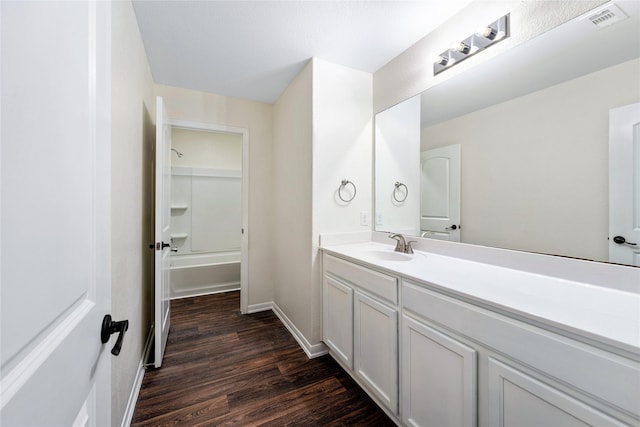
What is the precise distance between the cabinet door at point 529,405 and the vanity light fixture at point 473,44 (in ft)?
5.32

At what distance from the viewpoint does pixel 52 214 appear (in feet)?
1.44

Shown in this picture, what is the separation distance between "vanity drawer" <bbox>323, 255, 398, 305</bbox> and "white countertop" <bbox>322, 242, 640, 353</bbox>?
64mm

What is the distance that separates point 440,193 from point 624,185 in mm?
843

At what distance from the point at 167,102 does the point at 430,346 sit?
2.98 m

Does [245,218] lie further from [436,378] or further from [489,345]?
[489,345]

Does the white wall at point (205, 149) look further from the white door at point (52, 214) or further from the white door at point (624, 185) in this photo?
the white door at point (624, 185)

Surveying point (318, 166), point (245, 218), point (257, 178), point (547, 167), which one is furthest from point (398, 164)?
point (245, 218)

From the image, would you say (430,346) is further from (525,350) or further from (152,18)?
(152,18)

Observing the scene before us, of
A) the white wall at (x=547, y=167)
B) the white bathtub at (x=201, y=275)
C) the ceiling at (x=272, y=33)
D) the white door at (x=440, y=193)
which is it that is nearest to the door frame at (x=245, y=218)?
the ceiling at (x=272, y=33)

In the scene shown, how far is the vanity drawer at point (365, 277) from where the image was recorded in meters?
1.37

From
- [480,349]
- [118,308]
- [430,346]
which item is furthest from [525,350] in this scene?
[118,308]

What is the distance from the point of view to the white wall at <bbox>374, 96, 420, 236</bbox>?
195 centimetres

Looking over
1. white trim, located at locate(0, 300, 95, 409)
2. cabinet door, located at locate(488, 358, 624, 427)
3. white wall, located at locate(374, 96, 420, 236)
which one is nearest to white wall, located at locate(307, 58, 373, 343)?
white wall, located at locate(374, 96, 420, 236)

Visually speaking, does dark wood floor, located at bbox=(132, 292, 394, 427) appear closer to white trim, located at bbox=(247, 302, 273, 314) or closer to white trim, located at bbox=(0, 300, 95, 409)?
white trim, located at bbox=(247, 302, 273, 314)
